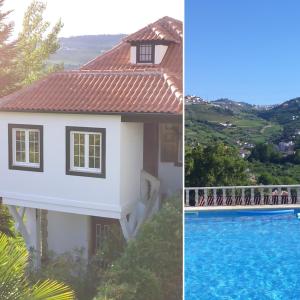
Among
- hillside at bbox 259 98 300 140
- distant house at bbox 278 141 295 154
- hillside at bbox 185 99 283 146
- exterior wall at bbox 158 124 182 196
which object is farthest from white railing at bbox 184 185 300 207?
exterior wall at bbox 158 124 182 196

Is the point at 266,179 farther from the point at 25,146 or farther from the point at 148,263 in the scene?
the point at 25,146

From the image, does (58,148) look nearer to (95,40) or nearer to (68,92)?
(68,92)

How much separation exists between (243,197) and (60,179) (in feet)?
17.3

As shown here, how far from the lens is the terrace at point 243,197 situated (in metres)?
8.53

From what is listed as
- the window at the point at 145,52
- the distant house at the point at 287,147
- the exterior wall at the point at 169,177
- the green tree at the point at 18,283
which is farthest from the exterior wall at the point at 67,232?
the distant house at the point at 287,147

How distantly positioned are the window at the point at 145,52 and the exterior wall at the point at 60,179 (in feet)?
1.35

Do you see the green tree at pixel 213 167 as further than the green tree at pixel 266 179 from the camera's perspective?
No

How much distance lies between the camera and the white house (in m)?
3.57

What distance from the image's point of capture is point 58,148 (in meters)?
3.71

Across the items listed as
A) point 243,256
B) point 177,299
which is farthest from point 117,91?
point 243,256

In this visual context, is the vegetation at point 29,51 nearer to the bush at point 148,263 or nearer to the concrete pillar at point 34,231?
the concrete pillar at point 34,231

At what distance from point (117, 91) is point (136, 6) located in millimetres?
561

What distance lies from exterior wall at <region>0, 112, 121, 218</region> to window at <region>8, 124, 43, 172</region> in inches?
1.3

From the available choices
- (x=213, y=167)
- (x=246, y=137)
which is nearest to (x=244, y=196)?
(x=213, y=167)
